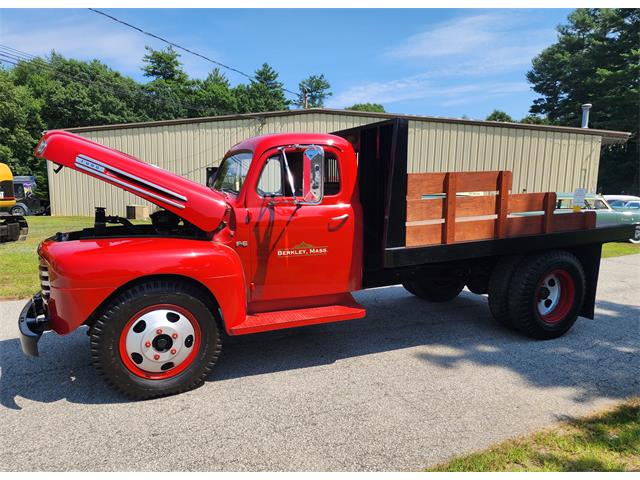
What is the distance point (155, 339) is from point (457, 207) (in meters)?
3.08

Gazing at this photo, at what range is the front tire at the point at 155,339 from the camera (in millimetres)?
3238

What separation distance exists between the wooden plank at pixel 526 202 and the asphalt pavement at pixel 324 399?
1.46 m

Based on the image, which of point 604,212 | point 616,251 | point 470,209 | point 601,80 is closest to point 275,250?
point 470,209

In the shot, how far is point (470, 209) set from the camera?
14.6 feet

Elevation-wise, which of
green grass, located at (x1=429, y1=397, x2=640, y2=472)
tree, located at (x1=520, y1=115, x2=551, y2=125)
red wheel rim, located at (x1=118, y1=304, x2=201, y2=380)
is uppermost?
tree, located at (x1=520, y1=115, x2=551, y2=125)

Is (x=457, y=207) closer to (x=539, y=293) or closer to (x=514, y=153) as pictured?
(x=539, y=293)

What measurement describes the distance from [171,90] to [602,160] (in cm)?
4603

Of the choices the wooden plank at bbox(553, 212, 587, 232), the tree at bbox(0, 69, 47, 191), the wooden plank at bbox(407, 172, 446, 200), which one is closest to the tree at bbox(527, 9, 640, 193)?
the wooden plank at bbox(553, 212, 587, 232)

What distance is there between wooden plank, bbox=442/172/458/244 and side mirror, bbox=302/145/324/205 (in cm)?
139

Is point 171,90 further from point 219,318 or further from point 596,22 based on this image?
point 219,318

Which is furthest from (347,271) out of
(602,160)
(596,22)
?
(596,22)

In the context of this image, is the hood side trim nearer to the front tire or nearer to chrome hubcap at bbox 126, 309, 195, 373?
the front tire

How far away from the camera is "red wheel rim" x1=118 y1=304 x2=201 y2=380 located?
130 inches

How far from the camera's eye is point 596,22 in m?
44.3
